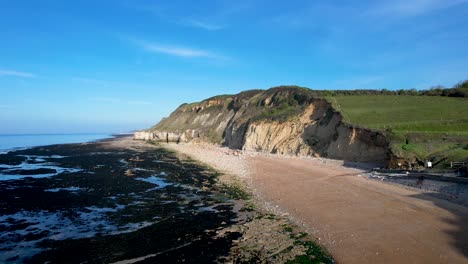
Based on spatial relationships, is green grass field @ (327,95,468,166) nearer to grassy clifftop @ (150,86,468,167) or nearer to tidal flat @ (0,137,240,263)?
grassy clifftop @ (150,86,468,167)

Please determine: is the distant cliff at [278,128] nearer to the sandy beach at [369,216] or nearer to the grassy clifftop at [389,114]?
the grassy clifftop at [389,114]

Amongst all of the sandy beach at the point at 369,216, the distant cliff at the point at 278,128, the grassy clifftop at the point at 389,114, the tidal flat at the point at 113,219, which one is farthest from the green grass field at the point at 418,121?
the tidal flat at the point at 113,219

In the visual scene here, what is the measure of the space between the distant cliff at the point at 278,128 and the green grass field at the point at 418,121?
170 centimetres

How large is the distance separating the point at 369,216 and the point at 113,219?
435 inches

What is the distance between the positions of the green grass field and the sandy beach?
13.7 feet

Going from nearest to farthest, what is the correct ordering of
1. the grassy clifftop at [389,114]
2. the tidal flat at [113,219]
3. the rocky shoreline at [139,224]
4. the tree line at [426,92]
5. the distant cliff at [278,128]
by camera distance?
the rocky shoreline at [139,224] → the tidal flat at [113,219] → the grassy clifftop at [389,114] → the distant cliff at [278,128] → the tree line at [426,92]

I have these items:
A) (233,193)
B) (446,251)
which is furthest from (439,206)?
(233,193)

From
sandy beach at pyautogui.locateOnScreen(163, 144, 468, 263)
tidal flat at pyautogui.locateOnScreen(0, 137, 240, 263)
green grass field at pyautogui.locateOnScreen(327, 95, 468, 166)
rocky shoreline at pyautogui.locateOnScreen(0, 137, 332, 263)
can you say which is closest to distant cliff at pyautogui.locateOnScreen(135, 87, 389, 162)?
green grass field at pyautogui.locateOnScreen(327, 95, 468, 166)

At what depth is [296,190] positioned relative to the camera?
19578 millimetres

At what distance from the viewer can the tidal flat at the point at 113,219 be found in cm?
1064

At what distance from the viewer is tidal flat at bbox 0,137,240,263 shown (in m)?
10.6

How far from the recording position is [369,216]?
13.6 metres

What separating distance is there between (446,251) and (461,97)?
3654cm

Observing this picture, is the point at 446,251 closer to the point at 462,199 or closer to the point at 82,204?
the point at 462,199
